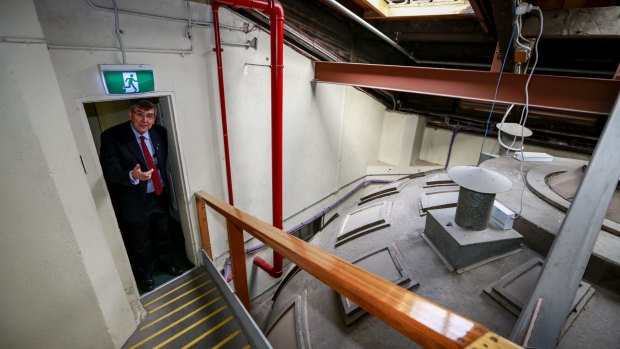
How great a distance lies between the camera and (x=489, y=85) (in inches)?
131

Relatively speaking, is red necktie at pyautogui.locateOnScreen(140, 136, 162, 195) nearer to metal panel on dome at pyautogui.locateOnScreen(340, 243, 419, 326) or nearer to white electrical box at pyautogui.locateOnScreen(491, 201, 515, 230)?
metal panel on dome at pyautogui.locateOnScreen(340, 243, 419, 326)

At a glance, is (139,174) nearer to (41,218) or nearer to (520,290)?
(41,218)

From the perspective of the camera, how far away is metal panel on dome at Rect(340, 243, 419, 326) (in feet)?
7.19

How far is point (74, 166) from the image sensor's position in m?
1.95

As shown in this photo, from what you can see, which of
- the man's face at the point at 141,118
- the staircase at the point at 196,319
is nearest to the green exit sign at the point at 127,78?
the man's face at the point at 141,118

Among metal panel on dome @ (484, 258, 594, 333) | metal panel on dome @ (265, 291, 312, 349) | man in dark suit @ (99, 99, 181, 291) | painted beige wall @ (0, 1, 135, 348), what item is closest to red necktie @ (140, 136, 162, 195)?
man in dark suit @ (99, 99, 181, 291)

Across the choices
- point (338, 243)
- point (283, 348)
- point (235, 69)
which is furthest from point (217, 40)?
point (283, 348)

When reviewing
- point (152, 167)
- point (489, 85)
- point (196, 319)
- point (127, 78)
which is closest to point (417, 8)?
point (489, 85)

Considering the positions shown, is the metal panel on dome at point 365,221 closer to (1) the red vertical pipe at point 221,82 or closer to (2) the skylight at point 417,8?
(1) the red vertical pipe at point 221,82

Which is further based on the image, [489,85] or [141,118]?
[489,85]

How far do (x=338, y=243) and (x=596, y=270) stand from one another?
2326 mm

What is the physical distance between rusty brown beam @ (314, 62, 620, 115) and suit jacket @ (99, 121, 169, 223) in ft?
10.0

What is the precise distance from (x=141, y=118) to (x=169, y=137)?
0.56 metres

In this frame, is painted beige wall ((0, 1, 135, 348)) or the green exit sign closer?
painted beige wall ((0, 1, 135, 348))
